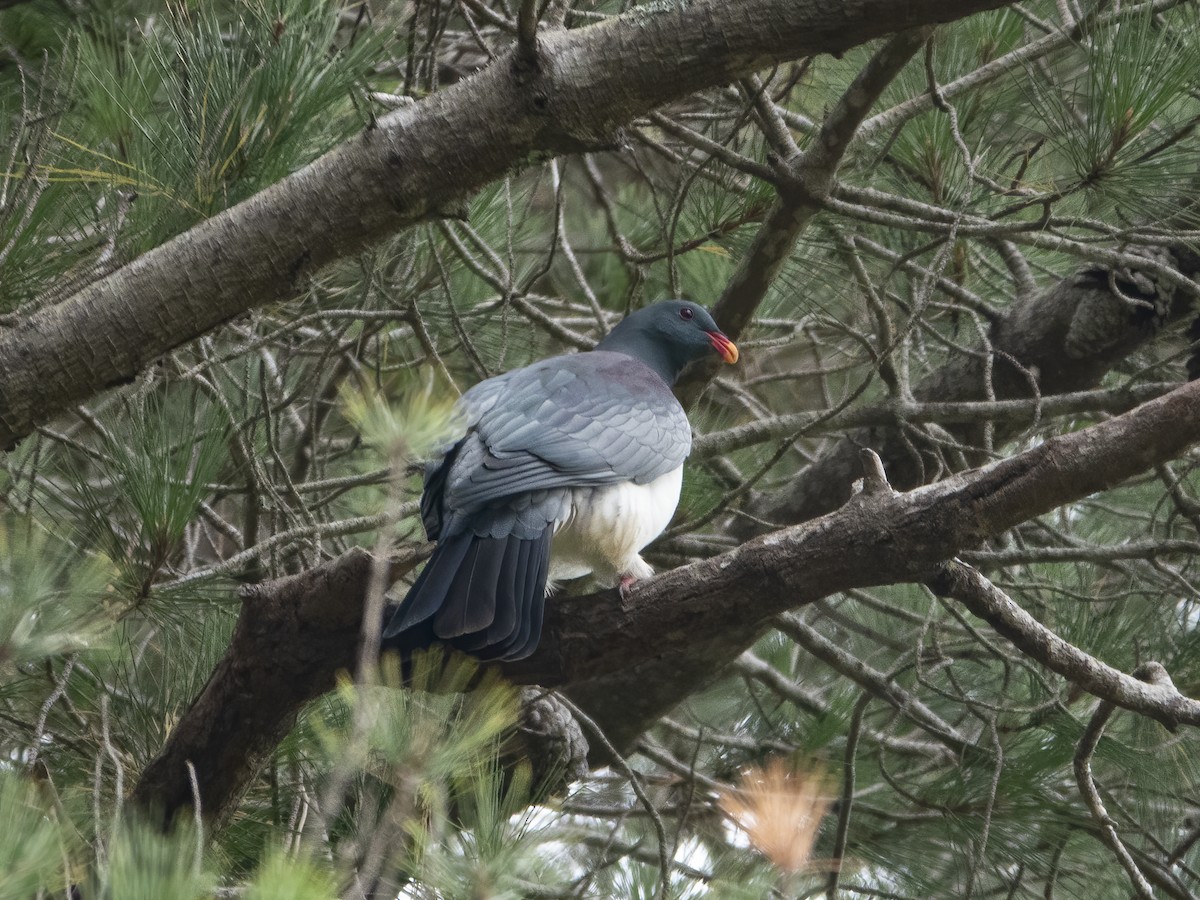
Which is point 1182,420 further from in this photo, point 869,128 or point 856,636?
point 856,636

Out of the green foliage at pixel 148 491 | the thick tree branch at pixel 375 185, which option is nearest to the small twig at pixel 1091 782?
the thick tree branch at pixel 375 185

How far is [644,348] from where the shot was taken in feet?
14.0

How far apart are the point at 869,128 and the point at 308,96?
1.55 metres

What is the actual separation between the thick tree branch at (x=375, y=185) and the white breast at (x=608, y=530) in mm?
1001

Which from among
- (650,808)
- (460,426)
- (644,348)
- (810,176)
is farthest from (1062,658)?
(644,348)

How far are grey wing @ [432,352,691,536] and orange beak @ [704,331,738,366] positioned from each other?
0.90ft

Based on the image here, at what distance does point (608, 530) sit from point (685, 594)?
0.66 metres

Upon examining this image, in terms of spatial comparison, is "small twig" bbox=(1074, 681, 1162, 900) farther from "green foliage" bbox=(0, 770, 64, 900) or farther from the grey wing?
"green foliage" bbox=(0, 770, 64, 900)

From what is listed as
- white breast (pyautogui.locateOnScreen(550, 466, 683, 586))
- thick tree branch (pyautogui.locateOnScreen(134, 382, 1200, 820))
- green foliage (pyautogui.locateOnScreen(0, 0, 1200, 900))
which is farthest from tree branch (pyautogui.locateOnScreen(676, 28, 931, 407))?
thick tree branch (pyautogui.locateOnScreen(134, 382, 1200, 820))

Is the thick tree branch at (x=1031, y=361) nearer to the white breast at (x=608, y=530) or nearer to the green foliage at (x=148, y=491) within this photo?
the white breast at (x=608, y=530)

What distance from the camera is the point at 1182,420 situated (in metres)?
2.29

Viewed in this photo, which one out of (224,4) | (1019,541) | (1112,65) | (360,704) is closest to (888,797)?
(1019,541)

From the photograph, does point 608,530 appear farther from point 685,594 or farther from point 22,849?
point 22,849

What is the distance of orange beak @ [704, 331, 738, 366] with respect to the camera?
399cm
